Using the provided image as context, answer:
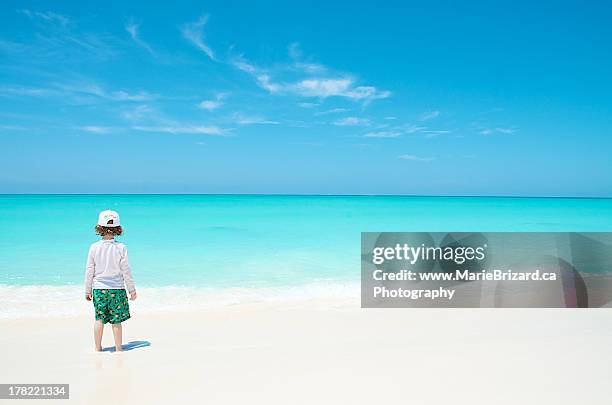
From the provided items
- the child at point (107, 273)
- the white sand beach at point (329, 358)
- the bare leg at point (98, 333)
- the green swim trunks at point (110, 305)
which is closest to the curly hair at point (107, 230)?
the child at point (107, 273)

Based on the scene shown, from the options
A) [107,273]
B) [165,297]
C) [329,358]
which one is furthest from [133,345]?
[165,297]

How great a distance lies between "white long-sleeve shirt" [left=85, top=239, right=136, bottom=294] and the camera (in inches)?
178

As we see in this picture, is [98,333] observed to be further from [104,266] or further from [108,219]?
[108,219]

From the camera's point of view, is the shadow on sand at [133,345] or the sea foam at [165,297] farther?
the sea foam at [165,297]

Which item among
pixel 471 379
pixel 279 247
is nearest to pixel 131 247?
pixel 279 247

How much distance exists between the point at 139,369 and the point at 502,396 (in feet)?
11.6

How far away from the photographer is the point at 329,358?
468 centimetres

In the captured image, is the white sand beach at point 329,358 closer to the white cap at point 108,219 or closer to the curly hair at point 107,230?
the curly hair at point 107,230

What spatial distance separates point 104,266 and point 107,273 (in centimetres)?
8

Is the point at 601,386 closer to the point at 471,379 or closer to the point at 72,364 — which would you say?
the point at 471,379

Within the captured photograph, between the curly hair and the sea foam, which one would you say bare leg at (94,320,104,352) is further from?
the sea foam

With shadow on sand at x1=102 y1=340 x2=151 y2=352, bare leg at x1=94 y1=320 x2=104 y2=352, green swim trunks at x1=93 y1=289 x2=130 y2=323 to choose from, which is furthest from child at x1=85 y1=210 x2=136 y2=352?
shadow on sand at x1=102 y1=340 x2=151 y2=352

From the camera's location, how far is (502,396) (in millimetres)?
3742

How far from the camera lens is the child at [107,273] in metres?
4.52
